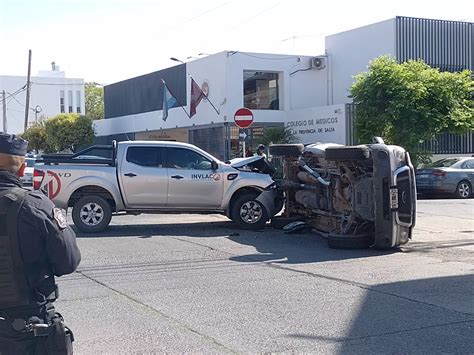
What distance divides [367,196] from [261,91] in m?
22.4

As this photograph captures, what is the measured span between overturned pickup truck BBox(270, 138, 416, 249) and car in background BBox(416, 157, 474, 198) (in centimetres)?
1129

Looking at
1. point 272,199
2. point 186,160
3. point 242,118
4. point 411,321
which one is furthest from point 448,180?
point 411,321

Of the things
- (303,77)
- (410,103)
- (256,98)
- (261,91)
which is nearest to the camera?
(410,103)

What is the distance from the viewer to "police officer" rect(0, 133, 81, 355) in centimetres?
351

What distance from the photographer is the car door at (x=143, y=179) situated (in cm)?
1370

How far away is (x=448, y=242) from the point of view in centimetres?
1224

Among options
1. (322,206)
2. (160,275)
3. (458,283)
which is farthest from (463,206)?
(160,275)

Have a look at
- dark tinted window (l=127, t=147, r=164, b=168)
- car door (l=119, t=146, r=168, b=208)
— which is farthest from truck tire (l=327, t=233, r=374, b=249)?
dark tinted window (l=127, t=147, r=164, b=168)

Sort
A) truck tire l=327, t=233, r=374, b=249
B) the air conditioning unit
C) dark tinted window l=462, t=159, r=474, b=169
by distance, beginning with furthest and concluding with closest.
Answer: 1. the air conditioning unit
2. dark tinted window l=462, t=159, r=474, b=169
3. truck tire l=327, t=233, r=374, b=249

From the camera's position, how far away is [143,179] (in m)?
13.7

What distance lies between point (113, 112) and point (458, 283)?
41641 millimetres

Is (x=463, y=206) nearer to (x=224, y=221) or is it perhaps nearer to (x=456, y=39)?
(x=224, y=221)

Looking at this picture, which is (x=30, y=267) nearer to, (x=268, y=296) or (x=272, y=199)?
(x=268, y=296)

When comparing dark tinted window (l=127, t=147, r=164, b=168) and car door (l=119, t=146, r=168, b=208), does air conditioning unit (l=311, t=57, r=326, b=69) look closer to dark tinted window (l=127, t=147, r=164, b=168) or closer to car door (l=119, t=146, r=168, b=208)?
dark tinted window (l=127, t=147, r=164, b=168)
